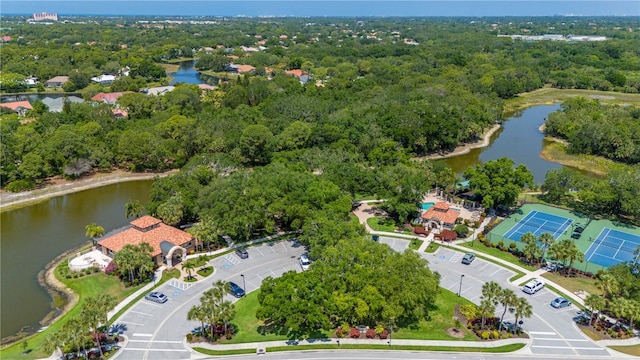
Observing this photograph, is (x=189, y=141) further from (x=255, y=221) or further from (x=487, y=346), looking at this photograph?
(x=487, y=346)

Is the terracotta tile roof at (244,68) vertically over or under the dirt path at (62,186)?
over

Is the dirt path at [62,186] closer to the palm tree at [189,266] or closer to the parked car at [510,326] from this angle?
the palm tree at [189,266]

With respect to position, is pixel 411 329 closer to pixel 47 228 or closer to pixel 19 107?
pixel 47 228

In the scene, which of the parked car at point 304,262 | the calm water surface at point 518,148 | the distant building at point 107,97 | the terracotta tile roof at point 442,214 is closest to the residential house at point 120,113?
the distant building at point 107,97

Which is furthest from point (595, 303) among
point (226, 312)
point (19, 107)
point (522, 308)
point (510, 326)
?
point (19, 107)

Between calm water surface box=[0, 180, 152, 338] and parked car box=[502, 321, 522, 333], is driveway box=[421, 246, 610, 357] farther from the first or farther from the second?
calm water surface box=[0, 180, 152, 338]

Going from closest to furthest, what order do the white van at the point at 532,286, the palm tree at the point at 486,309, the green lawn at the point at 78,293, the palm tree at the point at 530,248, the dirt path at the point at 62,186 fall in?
the green lawn at the point at 78,293 < the palm tree at the point at 486,309 < the white van at the point at 532,286 < the palm tree at the point at 530,248 < the dirt path at the point at 62,186
